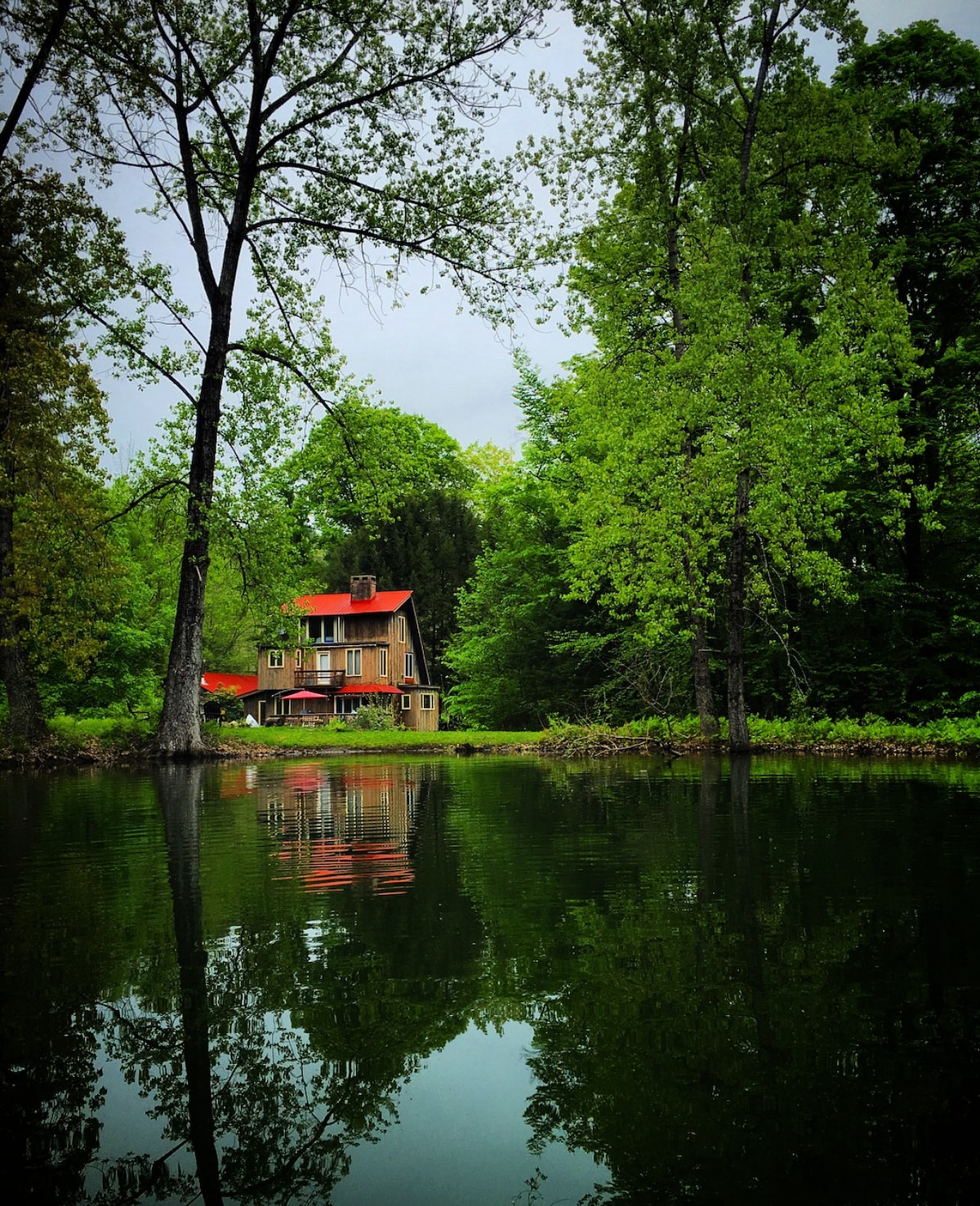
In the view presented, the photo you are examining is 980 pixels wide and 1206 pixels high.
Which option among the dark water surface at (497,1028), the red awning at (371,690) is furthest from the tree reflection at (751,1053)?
the red awning at (371,690)

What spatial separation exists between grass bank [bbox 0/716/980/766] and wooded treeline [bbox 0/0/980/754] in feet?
4.63

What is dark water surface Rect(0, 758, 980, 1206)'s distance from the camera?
176 centimetres

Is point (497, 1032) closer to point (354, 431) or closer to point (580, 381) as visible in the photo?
point (354, 431)

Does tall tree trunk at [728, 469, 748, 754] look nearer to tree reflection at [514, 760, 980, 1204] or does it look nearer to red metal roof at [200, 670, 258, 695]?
tree reflection at [514, 760, 980, 1204]

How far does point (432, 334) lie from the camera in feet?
55.6

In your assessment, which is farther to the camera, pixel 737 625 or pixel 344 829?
pixel 737 625

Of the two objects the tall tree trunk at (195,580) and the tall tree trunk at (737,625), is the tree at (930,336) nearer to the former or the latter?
the tall tree trunk at (737,625)

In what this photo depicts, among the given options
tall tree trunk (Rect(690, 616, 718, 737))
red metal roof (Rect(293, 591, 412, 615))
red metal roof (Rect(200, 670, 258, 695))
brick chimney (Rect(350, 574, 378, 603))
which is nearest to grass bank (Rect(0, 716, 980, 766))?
tall tree trunk (Rect(690, 616, 718, 737))

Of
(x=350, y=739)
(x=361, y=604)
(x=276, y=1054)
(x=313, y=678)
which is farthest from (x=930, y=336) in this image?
(x=313, y=678)

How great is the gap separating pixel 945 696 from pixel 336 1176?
23.3 metres

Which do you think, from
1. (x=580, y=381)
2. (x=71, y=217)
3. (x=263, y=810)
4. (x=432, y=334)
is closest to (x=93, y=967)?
(x=263, y=810)

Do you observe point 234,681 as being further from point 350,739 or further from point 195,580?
point 195,580

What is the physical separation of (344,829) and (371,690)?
149ft

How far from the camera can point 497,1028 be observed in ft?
8.22
